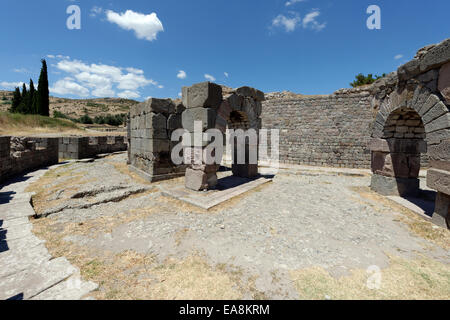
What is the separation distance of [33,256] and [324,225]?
475 cm

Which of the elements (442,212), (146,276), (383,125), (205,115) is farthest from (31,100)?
(442,212)

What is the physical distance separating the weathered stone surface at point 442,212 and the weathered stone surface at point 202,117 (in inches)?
206

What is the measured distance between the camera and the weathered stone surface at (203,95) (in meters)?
5.30

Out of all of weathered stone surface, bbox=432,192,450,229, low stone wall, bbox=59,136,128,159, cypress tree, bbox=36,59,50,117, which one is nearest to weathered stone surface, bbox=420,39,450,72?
weathered stone surface, bbox=432,192,450,229

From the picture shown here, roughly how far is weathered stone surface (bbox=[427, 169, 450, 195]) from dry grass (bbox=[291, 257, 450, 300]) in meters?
1.81

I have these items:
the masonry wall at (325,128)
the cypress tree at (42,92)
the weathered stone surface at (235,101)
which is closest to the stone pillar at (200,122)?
the weathered stone surface at (235,101)

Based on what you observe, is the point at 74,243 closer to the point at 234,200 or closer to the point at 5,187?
the point at 234,200

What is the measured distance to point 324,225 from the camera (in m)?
3.76

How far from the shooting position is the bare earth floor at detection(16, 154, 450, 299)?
86.5 inches

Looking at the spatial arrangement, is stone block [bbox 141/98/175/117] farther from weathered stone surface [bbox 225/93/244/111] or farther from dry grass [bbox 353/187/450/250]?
dry grass [bbox 353/187/450/250]

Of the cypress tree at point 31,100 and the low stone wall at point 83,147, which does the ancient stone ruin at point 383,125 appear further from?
the cypress tree at point 31,100

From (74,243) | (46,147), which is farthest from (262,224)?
(46,147)

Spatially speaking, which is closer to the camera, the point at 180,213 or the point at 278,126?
the point at 180,213
